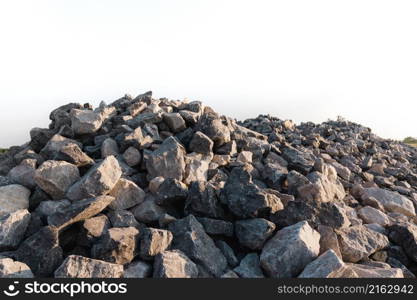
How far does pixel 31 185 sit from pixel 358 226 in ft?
20.2

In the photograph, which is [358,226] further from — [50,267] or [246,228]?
[50,267]

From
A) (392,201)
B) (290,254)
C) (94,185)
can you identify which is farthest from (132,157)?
(392,201)

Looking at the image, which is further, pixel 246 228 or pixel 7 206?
pixel 7 206

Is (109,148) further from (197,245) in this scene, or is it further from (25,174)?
(197,245)

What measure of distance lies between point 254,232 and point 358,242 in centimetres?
175

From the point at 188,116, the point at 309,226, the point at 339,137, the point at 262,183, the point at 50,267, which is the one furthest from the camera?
the point at 339,137

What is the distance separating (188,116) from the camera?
27.7 feet

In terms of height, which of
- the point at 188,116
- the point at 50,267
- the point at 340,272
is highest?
the point at 188,116

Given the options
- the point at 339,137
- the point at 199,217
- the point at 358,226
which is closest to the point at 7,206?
the point at 199,217

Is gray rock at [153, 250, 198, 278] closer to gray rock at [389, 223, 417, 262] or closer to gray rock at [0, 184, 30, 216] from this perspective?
gray rock at [0, 184, 30, 216]

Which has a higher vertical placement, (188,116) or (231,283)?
(188,116)

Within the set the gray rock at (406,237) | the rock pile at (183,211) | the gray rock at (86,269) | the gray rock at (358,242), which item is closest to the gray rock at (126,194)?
the rock pile at (183,211)

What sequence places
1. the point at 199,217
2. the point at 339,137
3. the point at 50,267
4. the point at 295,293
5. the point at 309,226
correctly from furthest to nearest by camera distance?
the point at 339,137 < the point at 199,217 < the point at 309,226 < the point at 50,267 < the point at 295,293

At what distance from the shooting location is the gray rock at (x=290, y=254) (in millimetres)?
4672
